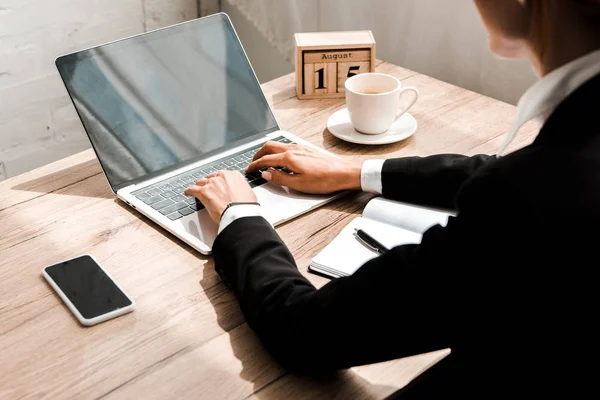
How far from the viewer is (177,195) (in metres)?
1.18

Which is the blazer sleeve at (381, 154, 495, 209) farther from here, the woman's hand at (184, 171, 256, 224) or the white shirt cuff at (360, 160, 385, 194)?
the woman's hand at (184, 171, 256, 224)

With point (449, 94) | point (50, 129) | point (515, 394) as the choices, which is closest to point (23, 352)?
point (515, 394)

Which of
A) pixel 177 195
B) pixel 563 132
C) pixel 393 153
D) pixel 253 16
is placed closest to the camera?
pixel 563 132

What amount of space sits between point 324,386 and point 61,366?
302mm

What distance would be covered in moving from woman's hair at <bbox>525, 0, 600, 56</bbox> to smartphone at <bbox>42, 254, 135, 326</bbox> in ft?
1.87

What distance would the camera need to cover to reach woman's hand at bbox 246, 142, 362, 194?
3.87 feet

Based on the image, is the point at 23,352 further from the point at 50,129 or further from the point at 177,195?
the point at 50,129

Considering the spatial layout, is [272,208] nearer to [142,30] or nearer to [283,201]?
[283,201]

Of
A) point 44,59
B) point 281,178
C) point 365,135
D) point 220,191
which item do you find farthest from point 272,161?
point 44,59

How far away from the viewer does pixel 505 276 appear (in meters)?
0.67

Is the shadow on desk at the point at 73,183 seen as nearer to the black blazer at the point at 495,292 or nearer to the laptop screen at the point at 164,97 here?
the laptop screen at the point at 164,97

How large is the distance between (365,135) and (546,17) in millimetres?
677

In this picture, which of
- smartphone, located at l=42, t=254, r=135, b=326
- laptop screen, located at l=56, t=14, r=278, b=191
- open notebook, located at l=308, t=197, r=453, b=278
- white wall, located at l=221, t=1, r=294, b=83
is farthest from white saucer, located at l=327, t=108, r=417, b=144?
white wall, located at l=221, t=1, r=294, b=83

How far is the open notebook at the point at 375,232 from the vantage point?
1005mm
